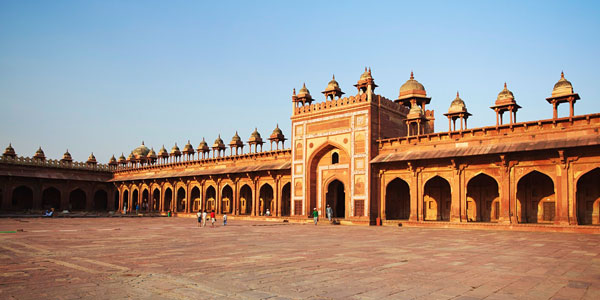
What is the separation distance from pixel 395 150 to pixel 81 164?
134 ft

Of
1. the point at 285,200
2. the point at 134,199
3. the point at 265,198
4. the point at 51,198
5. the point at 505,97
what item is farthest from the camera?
the point at 134,199

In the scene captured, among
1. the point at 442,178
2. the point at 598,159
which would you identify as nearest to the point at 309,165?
the point at 442,178

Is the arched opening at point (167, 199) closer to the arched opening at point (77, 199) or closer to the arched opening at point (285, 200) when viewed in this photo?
the arched opening at point (77, 199)

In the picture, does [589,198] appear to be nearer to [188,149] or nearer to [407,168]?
[407,168]

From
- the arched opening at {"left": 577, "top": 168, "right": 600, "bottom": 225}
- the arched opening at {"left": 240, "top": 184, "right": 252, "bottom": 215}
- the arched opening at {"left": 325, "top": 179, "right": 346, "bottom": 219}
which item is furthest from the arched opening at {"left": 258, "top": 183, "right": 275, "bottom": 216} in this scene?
the arched opening at {"left": 577, "top": 168, "right": 600, "bottom": 225}

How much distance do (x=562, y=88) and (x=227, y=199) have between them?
30.9 m

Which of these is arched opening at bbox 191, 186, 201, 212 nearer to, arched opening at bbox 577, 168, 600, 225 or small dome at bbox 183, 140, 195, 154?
small dome at bbox 183, 140, 195, 154

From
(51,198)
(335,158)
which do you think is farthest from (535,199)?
(51,198)

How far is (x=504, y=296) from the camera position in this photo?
6.76 meters

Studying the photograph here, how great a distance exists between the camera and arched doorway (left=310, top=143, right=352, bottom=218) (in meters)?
32.0

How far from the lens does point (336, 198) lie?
34344mm

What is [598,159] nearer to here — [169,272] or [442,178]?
[442,178]

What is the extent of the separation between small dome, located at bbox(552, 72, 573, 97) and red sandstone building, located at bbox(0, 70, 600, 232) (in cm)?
5

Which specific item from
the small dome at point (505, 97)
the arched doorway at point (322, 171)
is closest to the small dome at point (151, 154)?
the arched doorway at point (322, 171)
